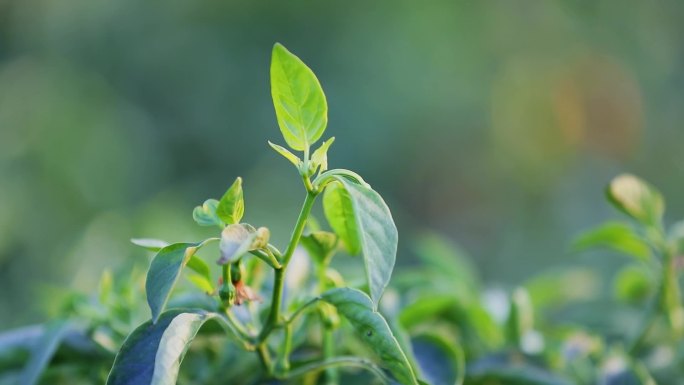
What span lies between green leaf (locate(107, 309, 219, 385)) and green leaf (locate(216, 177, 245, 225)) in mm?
42

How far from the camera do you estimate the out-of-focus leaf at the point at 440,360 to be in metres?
0.43

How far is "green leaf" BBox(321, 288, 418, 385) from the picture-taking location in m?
0.34

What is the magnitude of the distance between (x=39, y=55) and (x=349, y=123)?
1068 millimetres

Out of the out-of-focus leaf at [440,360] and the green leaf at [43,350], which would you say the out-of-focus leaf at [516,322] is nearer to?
the out-of-focus leaf at [440,360]

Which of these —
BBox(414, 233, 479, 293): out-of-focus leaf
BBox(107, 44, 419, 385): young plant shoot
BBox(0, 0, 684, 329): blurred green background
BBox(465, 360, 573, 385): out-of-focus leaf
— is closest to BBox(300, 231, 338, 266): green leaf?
BBox(107, 44, 419, 385): young plant shoot

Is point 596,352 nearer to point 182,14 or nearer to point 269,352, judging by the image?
point 269,352

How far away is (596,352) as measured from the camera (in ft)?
1.69

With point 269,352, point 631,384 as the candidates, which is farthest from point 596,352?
point 269,352

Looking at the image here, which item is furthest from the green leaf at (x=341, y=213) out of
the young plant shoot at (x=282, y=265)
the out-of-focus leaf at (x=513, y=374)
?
the out-of-focus leaf at (x=513, y=374)

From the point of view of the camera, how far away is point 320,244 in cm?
41

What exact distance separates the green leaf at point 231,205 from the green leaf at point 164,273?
0.8 inches

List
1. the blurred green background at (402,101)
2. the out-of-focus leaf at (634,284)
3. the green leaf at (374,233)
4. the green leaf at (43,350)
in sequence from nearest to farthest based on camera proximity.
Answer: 1. the green leaf at (374,233)
2. the green leaf at (43,350)
3. the out-of-focus leaf at (634,284)
4. the blurred green background at (402,101)

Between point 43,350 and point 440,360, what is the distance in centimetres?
21

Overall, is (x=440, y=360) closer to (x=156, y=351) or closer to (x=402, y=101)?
(x=156, y=351)
